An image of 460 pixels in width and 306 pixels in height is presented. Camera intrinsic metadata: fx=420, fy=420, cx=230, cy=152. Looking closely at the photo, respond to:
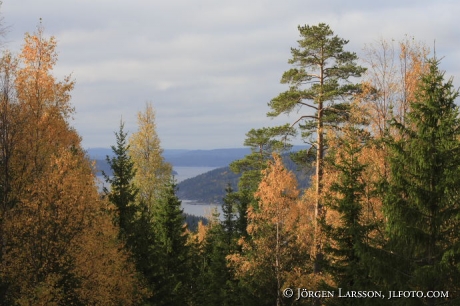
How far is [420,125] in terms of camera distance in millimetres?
12195

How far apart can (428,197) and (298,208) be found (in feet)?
37.5

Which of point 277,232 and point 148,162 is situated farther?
point 148,162

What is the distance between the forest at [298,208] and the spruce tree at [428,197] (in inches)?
1.4

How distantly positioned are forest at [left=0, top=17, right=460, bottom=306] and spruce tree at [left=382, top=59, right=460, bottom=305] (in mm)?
37

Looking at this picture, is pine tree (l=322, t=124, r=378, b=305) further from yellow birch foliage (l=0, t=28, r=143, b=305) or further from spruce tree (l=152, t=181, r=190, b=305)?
spruce tree (l=152, t=181, r=190, b=305)

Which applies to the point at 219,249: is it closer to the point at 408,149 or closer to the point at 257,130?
the point at 257,130

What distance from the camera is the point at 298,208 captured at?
22969 millimetres

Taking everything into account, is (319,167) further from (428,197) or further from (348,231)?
(428,197)

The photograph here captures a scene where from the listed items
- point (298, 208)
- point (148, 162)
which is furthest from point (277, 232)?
Answer: point (148, 162)

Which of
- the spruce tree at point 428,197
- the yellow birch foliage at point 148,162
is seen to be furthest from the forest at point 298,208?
the yellow birch foliage at point 148,162

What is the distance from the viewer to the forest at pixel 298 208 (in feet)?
39.2

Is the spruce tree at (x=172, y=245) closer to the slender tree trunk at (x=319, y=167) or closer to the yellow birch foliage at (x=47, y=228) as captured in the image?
the yellow birch foliage at (x=47, y=228)

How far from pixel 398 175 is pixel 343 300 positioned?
556cm

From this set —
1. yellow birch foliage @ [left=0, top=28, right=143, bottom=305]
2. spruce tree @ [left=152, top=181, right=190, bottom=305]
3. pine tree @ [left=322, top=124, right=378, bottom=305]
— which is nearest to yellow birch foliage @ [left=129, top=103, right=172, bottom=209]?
spruce tree @ [left=152, top=181, right=190, bottom=305]
